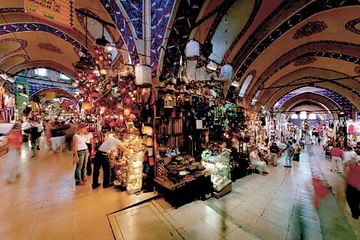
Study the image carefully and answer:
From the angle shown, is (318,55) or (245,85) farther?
(245,85)

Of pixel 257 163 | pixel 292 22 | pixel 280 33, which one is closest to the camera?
pixel 292 22

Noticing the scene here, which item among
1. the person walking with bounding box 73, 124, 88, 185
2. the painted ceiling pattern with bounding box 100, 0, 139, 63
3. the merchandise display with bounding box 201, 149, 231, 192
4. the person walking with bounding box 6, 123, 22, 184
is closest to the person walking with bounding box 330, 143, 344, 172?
the merchandise display with bounding box 201, 149, 231, 192

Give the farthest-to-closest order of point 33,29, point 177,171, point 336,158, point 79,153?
point 336,158 → point 33,29 → point 79,153 → point 177,171

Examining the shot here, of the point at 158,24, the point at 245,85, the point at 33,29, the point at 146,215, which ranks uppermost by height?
the point at 33,29

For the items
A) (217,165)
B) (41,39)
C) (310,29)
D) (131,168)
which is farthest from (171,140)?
(41,39)

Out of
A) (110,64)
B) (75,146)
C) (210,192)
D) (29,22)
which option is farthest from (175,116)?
(29,22)

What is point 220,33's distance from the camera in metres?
5.82

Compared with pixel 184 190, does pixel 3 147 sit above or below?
above

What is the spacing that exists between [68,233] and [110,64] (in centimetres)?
660

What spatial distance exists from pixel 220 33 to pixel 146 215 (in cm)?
592

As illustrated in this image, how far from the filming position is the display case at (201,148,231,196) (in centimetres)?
499

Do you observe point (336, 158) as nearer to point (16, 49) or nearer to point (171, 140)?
point (171, 140)

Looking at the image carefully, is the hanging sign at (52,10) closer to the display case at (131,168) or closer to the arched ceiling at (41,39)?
the arched ceiling at (41,39)

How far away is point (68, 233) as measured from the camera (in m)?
2.67
